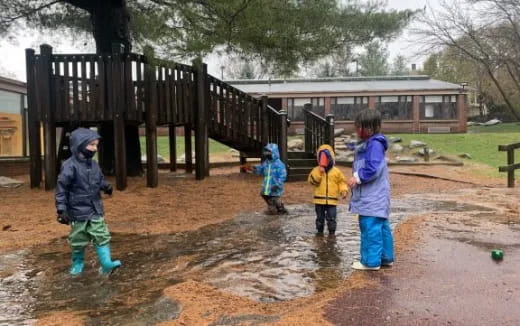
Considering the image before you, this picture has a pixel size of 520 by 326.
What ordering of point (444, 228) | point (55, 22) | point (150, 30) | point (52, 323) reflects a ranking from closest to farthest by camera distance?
1. point (52, 323)
2. point (444, 228)
3. point (150, 30)
4. point (55, 22)

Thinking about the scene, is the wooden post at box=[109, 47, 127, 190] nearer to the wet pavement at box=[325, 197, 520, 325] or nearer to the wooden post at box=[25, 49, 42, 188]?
the wooden post at box=[25, 49, 42, 188]

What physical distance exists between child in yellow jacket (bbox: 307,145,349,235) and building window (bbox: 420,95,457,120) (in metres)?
29.8

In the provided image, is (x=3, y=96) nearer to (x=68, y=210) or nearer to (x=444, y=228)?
(x=68, y=210)

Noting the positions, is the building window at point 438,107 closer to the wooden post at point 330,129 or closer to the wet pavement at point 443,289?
the wooden post at point 330,129

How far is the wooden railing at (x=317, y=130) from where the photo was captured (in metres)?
14.3

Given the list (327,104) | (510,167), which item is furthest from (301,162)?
(327,104)

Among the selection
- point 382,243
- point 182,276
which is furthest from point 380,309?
point 182,276

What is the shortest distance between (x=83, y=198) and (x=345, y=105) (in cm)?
3137

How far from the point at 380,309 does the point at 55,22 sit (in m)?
13.1

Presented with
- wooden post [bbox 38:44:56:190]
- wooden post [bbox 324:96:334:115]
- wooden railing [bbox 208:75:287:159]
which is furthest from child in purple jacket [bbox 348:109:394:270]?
wooden post [bbox 324:96:334:115]

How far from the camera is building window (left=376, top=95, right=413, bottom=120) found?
114 feet

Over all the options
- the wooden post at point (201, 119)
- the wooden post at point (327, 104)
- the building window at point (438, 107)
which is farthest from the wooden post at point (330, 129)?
the building window at point (438, 107)

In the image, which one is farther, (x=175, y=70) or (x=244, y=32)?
(x=175, y=70)

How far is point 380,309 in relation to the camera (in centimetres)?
379
